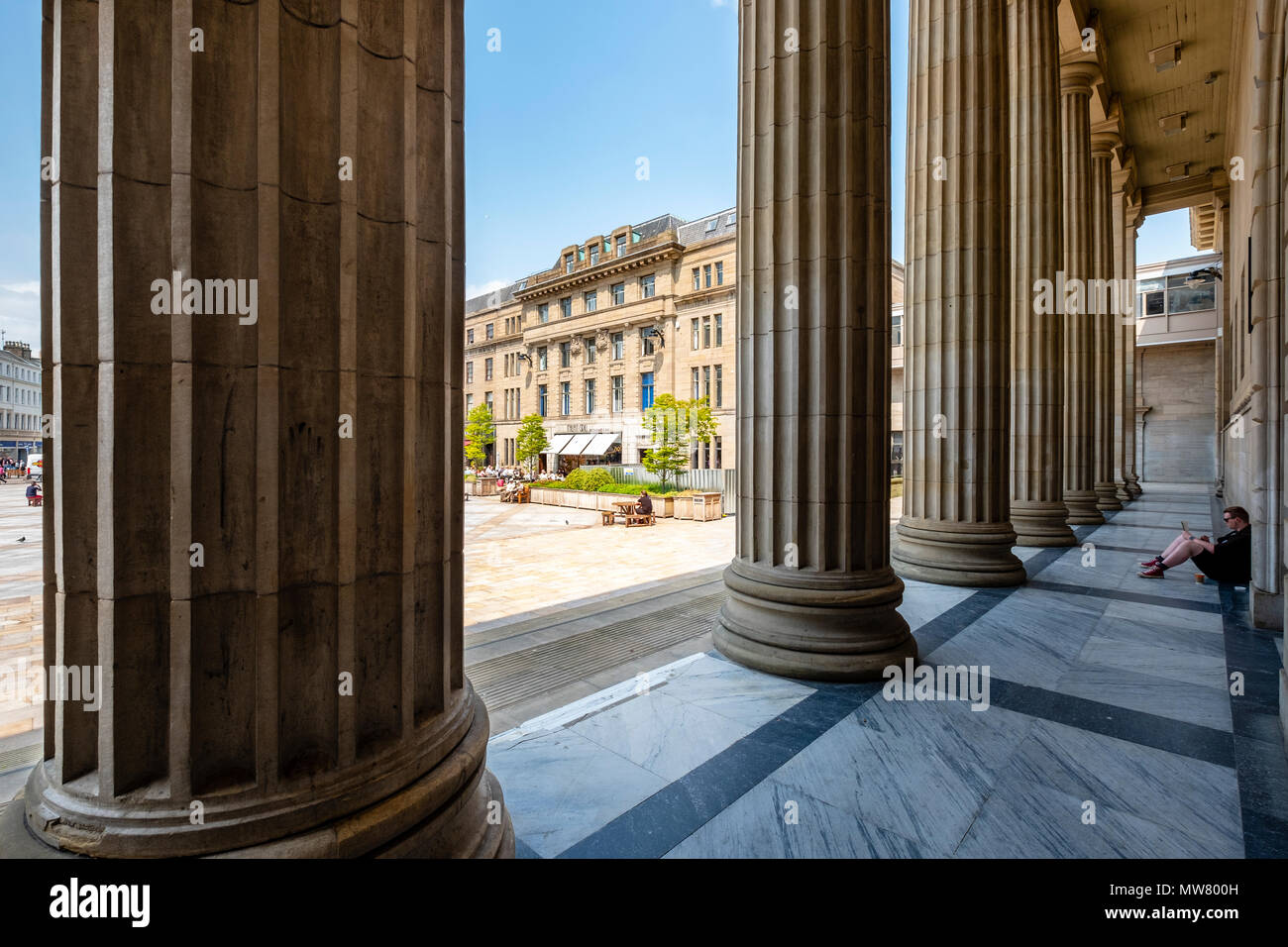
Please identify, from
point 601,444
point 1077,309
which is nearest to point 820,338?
point 1077,309

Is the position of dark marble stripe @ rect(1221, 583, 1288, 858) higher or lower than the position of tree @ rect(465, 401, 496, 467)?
lower

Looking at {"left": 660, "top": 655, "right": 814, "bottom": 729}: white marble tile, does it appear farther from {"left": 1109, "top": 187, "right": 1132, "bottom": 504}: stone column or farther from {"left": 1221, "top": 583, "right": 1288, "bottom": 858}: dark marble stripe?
{"left": 1109, "top": 187, "right": 1132, "bottom": 504}: stone column

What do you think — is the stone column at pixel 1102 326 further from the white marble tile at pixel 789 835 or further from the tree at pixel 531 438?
the tree at pixel 531 438

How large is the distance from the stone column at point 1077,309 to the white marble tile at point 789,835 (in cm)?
1645

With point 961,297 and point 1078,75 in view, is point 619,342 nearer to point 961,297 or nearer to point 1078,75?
point 1078,75

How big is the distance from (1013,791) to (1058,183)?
13151 mm

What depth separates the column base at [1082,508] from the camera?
16.2 m

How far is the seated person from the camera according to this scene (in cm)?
871

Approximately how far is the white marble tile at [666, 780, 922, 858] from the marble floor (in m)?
0.01

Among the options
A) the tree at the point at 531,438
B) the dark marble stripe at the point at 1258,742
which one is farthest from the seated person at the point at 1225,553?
the tree at the point at 531,438

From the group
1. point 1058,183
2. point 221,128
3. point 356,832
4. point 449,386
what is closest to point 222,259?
point 221,128

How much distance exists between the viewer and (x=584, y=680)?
5586 mm

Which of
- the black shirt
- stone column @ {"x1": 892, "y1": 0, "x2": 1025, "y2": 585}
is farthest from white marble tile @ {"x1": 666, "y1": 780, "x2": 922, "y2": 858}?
the black shirt
